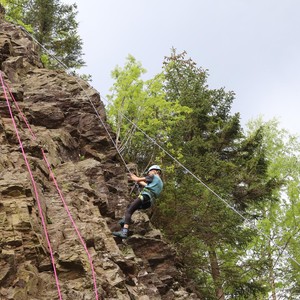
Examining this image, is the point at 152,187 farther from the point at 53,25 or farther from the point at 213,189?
the point at 53,25

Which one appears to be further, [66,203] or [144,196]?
[144,196]

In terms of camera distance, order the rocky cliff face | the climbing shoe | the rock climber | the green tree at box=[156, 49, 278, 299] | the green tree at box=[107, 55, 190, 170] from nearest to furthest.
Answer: the rocky cliff face < the climbing shoe < the rock climber < the green tree at box=[156, 49, 278, 299] < the green tree at box=[107, 55, 190, 170]

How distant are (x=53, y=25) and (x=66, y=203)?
15783 mm

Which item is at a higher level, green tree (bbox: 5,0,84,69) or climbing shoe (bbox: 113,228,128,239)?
green tree (bbox: 5,0,84,69)

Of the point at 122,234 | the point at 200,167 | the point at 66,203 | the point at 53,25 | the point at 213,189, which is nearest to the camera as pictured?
the point at 66,203

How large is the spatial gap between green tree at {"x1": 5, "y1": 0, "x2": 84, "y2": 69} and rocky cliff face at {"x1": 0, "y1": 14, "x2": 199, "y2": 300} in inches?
196

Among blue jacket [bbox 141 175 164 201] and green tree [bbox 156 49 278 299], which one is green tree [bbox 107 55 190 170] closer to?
green tree [bbox 156 49 278 299]

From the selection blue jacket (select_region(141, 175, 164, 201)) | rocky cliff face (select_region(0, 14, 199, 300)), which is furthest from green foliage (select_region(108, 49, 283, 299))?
blue jacket (select_region(141, 175, 164, 201))

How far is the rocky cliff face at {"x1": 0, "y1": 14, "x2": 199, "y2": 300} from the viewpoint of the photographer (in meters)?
5.39

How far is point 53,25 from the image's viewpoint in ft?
68.3

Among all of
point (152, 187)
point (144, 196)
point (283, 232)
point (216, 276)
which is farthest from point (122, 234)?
point (283, 232)

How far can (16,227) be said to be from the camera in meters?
5.42

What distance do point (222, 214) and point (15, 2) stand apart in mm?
15237

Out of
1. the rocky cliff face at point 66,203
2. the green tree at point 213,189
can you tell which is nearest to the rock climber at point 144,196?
the rocky cliff face at point 66,203
